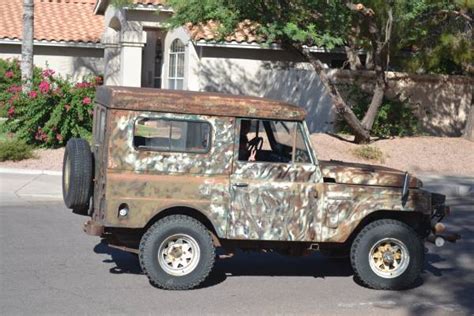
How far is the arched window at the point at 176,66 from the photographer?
24.9 meters

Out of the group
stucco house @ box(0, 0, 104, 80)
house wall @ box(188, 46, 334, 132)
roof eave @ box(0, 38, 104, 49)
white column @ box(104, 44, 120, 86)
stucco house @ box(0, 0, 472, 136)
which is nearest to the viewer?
stucco house @ box(0, 0, 472, 136)

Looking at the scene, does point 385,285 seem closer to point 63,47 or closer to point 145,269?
point 145,269

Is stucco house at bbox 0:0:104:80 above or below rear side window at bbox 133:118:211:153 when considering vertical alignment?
above

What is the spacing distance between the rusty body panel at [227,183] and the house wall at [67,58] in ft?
69.7

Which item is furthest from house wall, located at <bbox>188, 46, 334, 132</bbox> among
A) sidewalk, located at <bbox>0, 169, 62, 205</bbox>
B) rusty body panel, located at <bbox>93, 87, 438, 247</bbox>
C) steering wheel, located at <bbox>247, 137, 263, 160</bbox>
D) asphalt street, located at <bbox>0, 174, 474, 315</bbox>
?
rusty body panel, located at <bbox>93, 87, 438, 247</bbox>

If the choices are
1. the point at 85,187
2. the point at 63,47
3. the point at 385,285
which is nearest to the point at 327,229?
the point at 385,285

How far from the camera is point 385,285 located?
8375 millimetres

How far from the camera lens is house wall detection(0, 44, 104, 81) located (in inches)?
1123

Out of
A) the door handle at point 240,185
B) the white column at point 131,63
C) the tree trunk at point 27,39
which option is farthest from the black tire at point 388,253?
the white column at point 131,63

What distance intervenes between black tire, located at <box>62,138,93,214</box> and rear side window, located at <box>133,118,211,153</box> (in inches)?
25.4

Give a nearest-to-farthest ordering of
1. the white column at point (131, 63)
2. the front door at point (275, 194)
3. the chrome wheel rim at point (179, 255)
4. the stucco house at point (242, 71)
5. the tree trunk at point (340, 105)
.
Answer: the chrome wheel rim at point (179, 255)
the front door at point (275, 194)
the tree trunk at point (340, 105)
the stucco house at point (242, 71)
the white column at point (131, 63)

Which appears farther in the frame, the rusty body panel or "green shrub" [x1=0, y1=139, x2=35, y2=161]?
"green shrub" [x1=0, y1=139, x2=35, y2=161]

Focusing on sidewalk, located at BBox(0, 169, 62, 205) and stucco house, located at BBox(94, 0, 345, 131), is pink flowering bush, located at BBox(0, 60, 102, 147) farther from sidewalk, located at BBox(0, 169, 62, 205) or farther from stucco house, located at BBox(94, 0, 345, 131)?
stucco house, located at BBox(94, 0, 345, 131)

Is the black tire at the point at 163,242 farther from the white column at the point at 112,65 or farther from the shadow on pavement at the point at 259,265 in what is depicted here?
the white column at the point at 112,65
